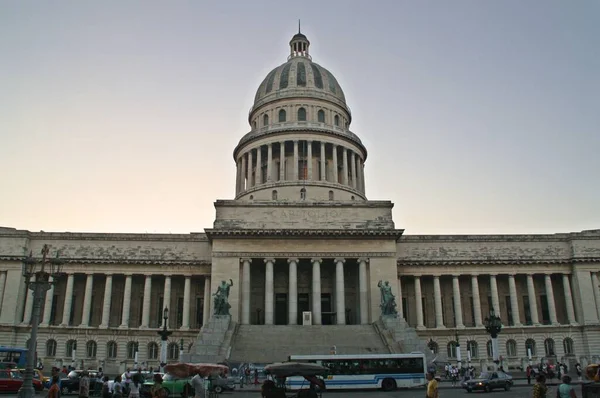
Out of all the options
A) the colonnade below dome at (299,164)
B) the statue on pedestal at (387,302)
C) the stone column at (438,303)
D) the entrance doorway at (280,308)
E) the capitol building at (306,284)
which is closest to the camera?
the statue on pedestal at (387,302)

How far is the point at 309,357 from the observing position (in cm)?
3372

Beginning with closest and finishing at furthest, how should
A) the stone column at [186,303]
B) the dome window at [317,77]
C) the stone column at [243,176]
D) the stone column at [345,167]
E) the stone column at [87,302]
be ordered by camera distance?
the stone column at [87,302] → the stone column at [186,303] → the stone column at [345,167] → the stone column at [243,176] → the dome window at [317,77]

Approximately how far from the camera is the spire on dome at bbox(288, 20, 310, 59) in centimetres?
8250

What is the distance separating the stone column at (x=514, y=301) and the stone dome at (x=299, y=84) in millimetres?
32744

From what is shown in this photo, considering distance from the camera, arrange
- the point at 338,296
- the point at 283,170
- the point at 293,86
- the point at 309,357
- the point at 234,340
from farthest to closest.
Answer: the point at 293,86 → the point at 283,170 → the point at 338,296 → the point at 234,340 → the point at 309,357

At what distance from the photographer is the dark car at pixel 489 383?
32.8 m

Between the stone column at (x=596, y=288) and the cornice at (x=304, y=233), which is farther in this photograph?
the stone column at (x=596, y=288)

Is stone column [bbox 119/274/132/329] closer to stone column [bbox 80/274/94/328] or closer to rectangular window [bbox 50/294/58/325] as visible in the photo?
stone column [bbox 80/274/94/328]

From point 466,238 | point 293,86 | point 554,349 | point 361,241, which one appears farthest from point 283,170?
point 554,349

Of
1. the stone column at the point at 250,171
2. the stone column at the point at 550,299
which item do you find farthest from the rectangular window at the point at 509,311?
the stone column at the point at 250,171

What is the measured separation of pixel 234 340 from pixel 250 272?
11125 millimetres

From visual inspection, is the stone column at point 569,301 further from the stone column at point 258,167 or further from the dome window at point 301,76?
the dome window at point 301,76

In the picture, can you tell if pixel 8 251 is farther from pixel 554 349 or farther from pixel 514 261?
pixel 554 349

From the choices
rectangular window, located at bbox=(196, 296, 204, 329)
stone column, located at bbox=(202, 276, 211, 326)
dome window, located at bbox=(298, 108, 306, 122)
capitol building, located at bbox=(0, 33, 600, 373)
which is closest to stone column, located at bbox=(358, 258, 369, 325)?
capitol building, located at bbox=(0, 33, 600, 373)
